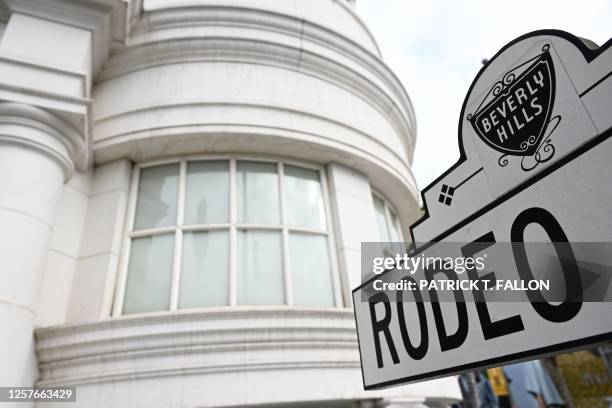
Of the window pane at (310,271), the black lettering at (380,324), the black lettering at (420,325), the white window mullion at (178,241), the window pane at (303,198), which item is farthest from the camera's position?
the window pane at (303,198)

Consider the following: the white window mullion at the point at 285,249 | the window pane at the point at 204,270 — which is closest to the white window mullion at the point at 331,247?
the white window mullion at the point at 285,249

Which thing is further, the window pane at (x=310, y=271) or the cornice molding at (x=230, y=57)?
the cornice molding at (x=230, y=57)

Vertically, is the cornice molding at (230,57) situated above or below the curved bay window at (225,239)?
above

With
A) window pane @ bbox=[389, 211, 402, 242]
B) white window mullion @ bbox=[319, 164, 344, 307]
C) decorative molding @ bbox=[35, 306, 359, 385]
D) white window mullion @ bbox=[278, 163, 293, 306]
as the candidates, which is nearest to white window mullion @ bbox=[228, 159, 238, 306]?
decorative molding @ bbox=[35, 306, 359, 385]

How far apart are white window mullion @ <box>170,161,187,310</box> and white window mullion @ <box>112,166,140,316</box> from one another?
568 mm

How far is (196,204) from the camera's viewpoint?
4566 millimetres

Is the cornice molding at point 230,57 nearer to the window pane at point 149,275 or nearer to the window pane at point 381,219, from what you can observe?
the window pane at point 381,219

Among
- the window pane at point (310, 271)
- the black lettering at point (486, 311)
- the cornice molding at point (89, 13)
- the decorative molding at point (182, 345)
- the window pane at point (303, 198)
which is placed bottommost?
the black lettering at point (486, 311)

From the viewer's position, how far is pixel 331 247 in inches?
184

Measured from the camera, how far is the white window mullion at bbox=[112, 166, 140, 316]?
407cm

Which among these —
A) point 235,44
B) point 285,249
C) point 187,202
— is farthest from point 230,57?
point 285,249

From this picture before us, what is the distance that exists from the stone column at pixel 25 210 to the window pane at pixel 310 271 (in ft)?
8.19

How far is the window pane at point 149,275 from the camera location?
13.3 ft

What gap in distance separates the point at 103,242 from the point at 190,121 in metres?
1.71
